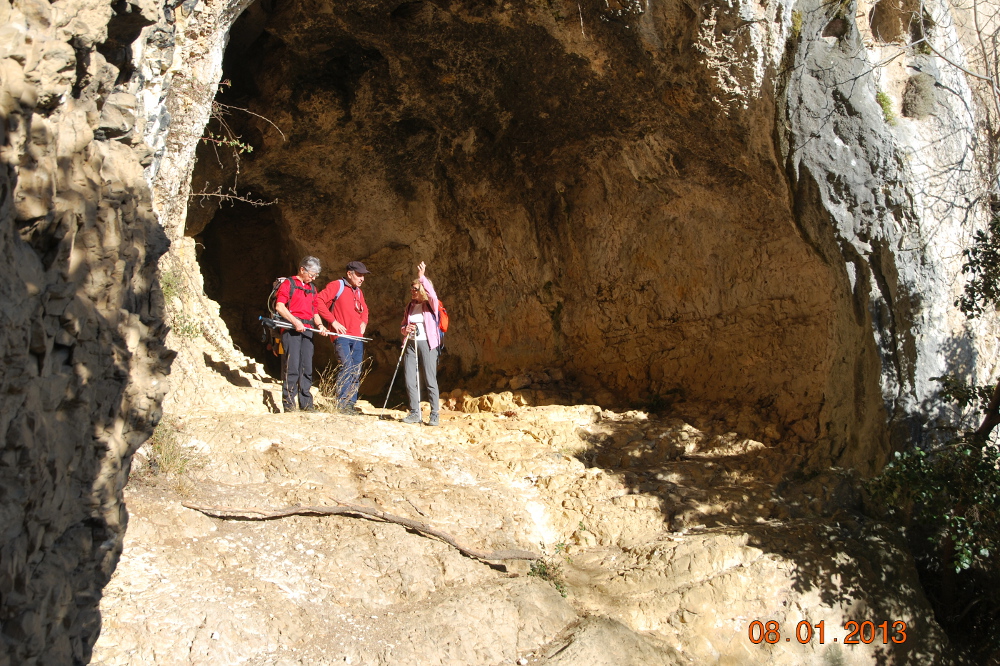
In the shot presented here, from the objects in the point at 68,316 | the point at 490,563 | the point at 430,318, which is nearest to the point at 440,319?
the point at 430,318

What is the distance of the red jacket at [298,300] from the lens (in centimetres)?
681

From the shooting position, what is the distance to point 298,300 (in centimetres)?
684

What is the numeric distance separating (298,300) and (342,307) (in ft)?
1.57

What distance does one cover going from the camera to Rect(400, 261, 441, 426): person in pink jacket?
22.9 ft

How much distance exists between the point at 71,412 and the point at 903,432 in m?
5.08

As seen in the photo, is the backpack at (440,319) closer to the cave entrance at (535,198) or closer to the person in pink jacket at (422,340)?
the person in pink jacket at (422,340)

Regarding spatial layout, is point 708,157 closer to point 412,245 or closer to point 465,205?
point 465,205

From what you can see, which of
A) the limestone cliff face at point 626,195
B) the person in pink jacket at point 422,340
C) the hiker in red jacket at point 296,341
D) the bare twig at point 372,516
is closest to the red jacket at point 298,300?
the hiker in red jacket at point 296,341

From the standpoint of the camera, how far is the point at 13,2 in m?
2.57

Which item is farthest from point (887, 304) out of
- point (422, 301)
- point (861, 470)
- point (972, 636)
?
point (422, 301)

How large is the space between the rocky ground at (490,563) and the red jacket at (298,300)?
2.96 ft

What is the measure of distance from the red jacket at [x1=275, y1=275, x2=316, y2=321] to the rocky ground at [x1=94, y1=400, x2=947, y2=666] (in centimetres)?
90
